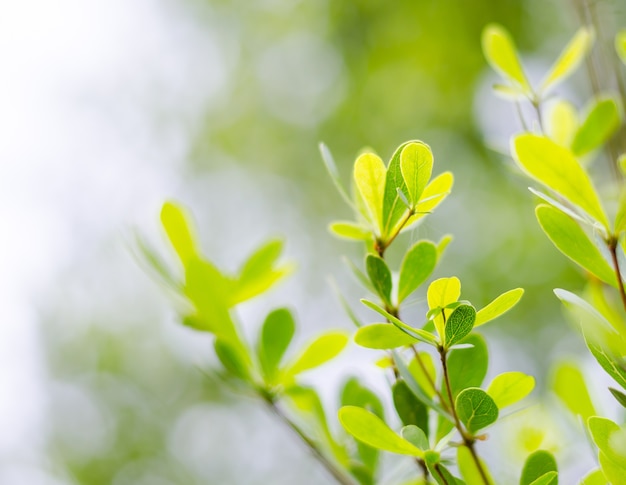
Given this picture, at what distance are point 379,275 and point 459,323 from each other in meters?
0.04

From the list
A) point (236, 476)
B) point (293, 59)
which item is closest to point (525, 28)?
point (293, 59)

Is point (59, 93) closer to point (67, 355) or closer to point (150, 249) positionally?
point (67, 355)

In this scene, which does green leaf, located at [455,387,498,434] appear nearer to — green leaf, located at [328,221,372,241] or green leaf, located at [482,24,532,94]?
green leaf, located at [328,221,372,241]

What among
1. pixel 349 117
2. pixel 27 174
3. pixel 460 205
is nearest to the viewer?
pixel 460 205

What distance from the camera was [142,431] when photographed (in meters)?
2.97

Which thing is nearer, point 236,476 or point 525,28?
point 525,28

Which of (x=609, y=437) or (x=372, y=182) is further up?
(x=372, y=182)

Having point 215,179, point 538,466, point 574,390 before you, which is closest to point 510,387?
point 538,466

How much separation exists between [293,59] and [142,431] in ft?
6.42

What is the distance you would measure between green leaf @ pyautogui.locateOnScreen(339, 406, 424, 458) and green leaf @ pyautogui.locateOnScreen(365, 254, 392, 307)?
0.16ft

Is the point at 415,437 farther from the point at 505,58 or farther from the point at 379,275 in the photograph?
the point at 505,58

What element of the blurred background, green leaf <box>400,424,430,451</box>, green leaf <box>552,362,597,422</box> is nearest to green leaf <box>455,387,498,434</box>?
green leaf <box>400,424,430,451</box>

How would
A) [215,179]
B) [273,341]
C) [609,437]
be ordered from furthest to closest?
[215,179] < [273,341] < [609,437]

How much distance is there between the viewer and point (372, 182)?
0.26 m
